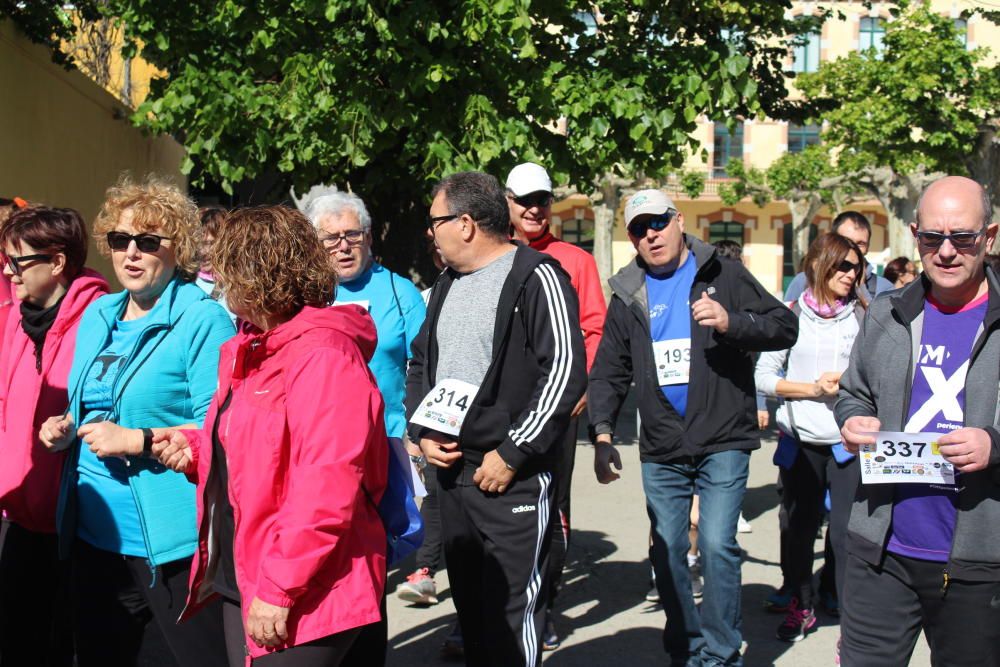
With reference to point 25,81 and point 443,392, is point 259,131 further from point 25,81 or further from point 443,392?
point 443,392

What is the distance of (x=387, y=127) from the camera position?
9547 millimetres

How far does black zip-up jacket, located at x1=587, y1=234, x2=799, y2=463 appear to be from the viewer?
4.92 m

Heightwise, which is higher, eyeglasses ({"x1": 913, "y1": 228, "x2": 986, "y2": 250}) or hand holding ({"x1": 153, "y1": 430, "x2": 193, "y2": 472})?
eyeglasses ({"x1": 913, "y1": 228, "x2": 986, "y2": 250})

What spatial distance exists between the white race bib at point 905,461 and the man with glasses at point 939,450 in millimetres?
10

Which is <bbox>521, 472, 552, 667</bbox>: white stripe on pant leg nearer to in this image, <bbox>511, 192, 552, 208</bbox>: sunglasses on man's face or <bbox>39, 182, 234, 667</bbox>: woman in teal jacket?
<bbox>39, 182, 234, 667</bbox>: woman in teal jacket

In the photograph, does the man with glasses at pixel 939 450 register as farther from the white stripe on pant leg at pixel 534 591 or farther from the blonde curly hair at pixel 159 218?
the blonde curly hair at pixel 159 218

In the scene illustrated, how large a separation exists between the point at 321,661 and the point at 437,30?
275 inches

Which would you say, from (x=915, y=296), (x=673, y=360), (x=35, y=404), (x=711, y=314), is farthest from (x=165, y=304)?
(x=915, y=296)

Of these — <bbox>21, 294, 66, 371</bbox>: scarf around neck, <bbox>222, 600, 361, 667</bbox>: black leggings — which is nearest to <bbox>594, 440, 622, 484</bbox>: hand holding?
<bbox>222, 600, 361, 667</bbox>: black leggings

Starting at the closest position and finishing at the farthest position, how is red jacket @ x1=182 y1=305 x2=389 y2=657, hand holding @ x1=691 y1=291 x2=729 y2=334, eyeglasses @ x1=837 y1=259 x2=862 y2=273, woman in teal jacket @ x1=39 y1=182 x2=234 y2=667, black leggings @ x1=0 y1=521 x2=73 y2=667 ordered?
red jacket @ x1=182 y1=305 x2=389 y2=657, woman in teal jacket @ x1=39 y1=182 x2=234 y2=667, black leggings @ x1=0 y1=521 x2=73 y2=667, hand holding @ x1=691 y1=291 x2=729 y2=334, eyeglasses @ x1=837 y1=259 x2=862 y2=273

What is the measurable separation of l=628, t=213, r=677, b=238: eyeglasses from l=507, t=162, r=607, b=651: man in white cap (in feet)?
1.52

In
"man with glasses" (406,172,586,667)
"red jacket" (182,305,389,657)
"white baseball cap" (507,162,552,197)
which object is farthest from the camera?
"white baseball cap" (507,162,552,197)

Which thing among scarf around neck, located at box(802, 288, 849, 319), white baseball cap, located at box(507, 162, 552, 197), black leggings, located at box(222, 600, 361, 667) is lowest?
black leggings, located at box(222, 600, 361, 667)

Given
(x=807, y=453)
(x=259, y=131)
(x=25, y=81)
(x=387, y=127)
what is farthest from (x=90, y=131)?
(x=807, y=453)
